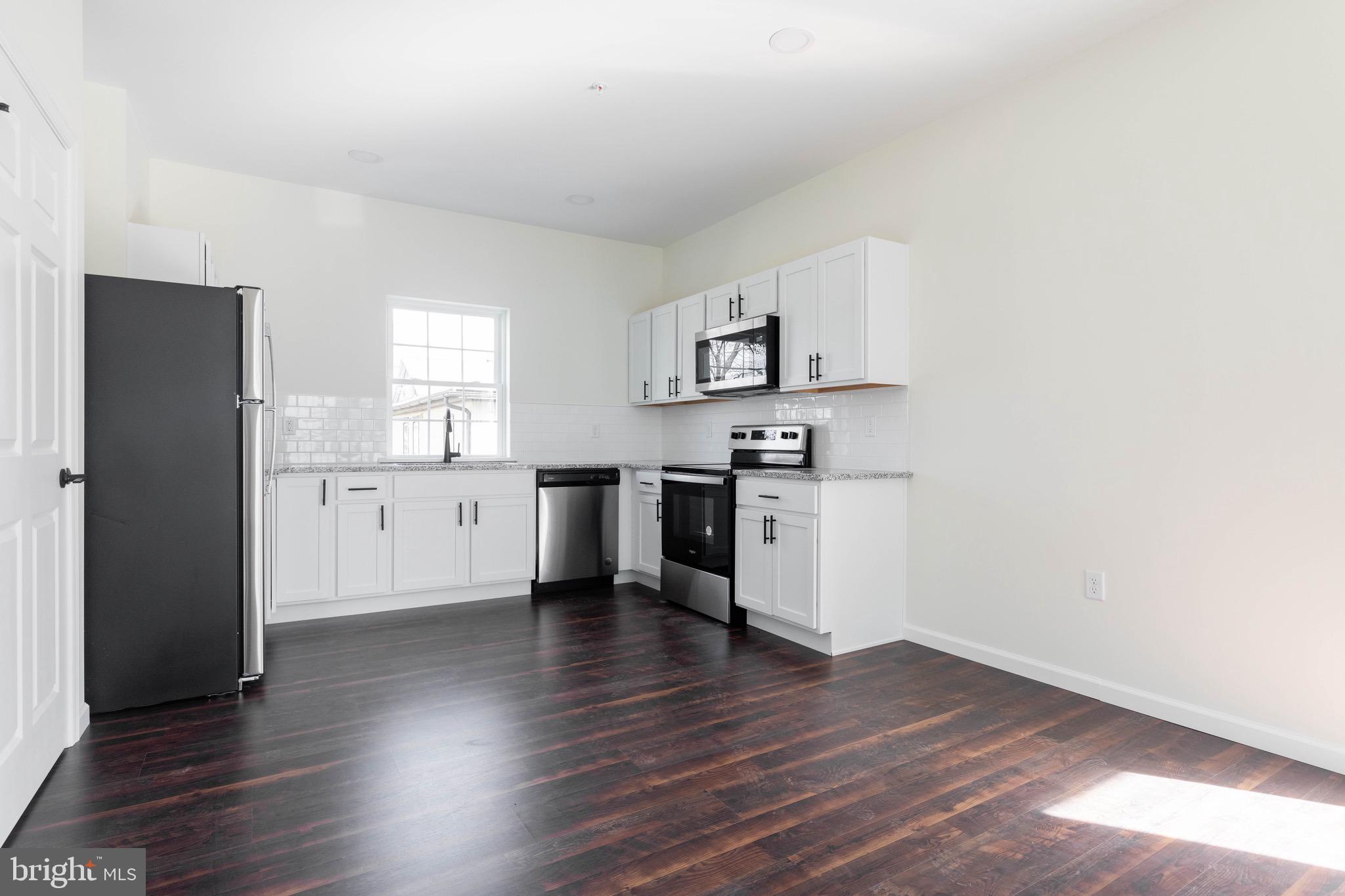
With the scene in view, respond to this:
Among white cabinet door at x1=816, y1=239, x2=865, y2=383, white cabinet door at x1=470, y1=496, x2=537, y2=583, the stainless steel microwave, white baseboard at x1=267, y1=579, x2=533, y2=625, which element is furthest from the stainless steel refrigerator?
white cabinet door at x1=816, y1=239, x2=865, y2=383

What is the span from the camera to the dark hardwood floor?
67.7 inches

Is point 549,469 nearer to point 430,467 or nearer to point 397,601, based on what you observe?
point 430,467

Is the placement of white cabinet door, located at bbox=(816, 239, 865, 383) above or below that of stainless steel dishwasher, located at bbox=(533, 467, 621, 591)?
above

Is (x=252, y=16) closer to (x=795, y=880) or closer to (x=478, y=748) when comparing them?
(x=478, y=748)

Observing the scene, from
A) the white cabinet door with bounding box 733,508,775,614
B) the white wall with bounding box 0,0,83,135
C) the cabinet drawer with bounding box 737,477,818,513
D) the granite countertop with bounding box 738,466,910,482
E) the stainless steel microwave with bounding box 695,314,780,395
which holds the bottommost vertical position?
the white cabinet door with bounding box 733,508,775,614

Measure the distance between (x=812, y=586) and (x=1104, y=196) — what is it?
2120mm

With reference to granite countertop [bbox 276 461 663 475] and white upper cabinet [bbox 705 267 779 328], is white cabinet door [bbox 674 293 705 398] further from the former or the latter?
granite countertop [bbox 276 461 663 475]

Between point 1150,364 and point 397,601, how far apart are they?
4.20 meters

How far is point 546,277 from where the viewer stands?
18.1 ft

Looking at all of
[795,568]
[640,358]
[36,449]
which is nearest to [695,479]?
[795,568]

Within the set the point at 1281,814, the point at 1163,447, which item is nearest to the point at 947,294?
the point at 1163,447

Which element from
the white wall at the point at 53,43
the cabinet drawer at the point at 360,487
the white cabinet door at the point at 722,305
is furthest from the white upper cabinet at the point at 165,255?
the white cabinet door at the point at 722,305

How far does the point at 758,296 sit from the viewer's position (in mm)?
4473

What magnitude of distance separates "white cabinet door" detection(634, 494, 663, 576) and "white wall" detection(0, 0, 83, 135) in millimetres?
3432
